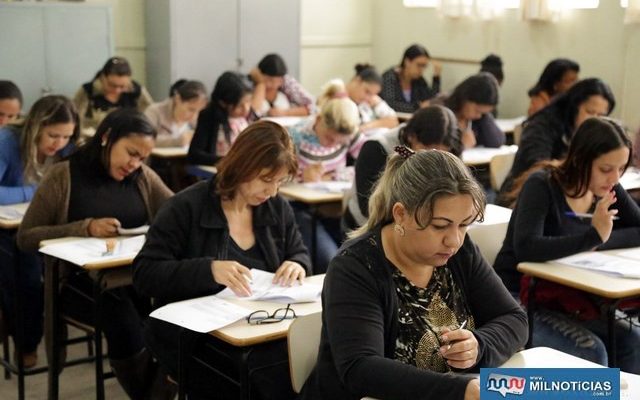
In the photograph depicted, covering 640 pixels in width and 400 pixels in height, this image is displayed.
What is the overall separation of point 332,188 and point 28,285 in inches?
66.4

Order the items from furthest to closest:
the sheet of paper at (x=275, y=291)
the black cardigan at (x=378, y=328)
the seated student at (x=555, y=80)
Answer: the seated student at (x=555, y=80) < the sheet of paper at (x=275, y=291) < the black cardigan at (x=378, y=328)

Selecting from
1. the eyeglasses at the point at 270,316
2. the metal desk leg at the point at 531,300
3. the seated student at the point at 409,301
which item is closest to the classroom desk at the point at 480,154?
the metal desk leg at the point at 531,300

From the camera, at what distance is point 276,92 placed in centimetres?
770

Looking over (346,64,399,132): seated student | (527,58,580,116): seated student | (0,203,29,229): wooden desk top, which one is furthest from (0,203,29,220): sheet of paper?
(527,58,580,116): seated student

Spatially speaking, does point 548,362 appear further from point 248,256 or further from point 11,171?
point 11,171

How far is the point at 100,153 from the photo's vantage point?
12.1 feet

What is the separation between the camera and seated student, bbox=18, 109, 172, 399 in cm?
355

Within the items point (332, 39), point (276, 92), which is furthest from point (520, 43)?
point (332, 39)

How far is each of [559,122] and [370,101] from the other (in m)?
2.56

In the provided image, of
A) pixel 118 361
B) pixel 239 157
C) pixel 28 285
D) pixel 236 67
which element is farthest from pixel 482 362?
pixel 236 67

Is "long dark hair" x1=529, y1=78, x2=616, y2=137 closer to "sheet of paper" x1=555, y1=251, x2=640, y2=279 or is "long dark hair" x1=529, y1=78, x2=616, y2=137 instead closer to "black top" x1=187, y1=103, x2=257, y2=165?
"sheet of paper" x1=555, y1=251, x2=640, y2=279

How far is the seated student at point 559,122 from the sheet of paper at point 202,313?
2.25 metres

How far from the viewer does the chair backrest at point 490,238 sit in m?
3.60

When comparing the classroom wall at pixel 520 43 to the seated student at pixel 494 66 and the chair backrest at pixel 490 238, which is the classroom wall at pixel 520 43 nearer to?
the seated student at pixel 494 66
